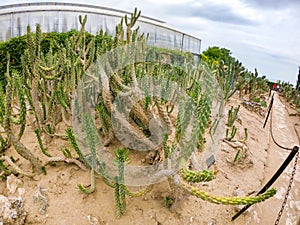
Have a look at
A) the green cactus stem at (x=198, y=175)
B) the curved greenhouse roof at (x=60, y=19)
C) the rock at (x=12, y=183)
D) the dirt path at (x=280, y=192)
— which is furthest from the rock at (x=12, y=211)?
the curved greenhouse roof at (x=60, y=19)

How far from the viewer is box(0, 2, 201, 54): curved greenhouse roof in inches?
371

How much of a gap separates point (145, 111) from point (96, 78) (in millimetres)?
697

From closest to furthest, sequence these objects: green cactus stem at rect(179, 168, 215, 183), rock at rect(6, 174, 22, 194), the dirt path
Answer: green cactus stem at rect(179, 168, 215, 183), rock at rect(6, 174, 22, 194), the dirt path

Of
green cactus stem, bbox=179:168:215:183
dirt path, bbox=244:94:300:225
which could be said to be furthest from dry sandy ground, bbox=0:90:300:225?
green cactus stem, bbox=179:168:215:183

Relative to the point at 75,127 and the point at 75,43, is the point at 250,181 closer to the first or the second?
the point at 75,127

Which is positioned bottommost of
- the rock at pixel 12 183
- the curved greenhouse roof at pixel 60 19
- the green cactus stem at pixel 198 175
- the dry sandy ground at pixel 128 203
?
the dry sandy ground at pixel 128 203

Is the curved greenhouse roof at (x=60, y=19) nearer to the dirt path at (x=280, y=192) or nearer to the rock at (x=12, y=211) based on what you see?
the dirt path at (x=280, y=192)

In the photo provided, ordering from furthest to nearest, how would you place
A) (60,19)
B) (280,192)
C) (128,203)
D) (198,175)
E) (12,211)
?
(60,19) < (280,192) < (128,203) < (12,211) < (198,175)

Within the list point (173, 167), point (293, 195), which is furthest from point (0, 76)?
point (293, 195)

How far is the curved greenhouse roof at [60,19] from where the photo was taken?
9.41 m

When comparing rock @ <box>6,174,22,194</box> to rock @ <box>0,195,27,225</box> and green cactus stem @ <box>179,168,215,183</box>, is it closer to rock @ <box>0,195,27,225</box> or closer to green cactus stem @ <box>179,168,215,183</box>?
rock @ <box>0,195,27,225</box>

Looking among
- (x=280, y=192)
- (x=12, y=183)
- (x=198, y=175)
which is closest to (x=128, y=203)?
(x=198, y=175)

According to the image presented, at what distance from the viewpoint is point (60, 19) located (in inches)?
438

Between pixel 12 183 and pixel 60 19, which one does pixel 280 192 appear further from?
pixel 60 19
